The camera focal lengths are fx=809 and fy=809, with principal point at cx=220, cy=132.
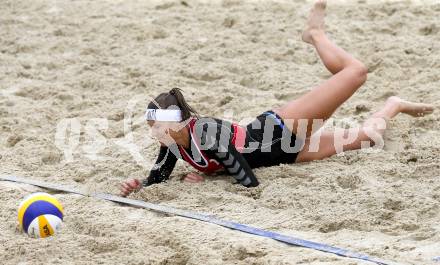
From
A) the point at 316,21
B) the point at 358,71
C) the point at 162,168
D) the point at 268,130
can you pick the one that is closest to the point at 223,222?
the point at 162,168

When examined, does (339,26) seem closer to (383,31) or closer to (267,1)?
(383,31)

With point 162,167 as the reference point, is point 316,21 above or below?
above

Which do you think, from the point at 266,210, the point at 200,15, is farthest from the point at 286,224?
the point at 200,15

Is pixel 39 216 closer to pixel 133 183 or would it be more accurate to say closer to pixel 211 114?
pixel 133 183

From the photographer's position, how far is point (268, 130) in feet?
16.5

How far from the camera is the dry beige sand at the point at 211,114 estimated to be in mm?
3928

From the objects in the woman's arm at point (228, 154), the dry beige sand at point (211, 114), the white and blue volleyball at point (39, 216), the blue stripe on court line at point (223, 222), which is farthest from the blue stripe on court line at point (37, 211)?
the woman's arm at point (228, 154)

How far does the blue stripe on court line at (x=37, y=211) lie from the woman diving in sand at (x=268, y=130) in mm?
592

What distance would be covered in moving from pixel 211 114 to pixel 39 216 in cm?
207

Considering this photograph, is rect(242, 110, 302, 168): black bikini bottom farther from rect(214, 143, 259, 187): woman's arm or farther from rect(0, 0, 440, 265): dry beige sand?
Result: rect(214, 143, 259, 187): woman's arm

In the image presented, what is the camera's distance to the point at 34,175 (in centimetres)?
504

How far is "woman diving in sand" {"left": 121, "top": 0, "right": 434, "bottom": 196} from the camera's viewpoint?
4660 mm

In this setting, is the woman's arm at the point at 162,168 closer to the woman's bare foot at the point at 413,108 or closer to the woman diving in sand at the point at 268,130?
the woman diving in sand at the point at 268,130

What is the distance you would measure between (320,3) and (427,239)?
2.00 metres
